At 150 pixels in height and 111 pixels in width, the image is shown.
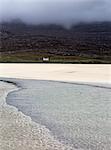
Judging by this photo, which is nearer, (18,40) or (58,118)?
(58,118)

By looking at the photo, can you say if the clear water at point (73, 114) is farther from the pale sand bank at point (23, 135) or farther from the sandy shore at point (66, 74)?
the sandy shore at point (66, 74)

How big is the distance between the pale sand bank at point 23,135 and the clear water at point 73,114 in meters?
0.28

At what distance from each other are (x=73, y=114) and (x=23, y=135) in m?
3.27

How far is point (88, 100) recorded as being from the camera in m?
15.1

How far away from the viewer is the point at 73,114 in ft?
39.7

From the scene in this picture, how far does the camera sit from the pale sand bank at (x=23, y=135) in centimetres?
813

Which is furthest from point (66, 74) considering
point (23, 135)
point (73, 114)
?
point (23, 135)

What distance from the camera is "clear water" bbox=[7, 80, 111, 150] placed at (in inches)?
348

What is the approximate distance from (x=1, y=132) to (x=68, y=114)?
10.7 feet

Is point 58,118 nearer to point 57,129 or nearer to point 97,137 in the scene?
point 57,129

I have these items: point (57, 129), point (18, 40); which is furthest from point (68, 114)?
point (18, 40)

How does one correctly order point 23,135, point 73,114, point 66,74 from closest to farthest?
point 23,135, point 73,114, point 66,74

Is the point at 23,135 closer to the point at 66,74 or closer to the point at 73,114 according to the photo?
the point at 73,114

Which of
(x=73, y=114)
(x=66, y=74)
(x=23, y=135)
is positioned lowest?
(x=66, y=74)
